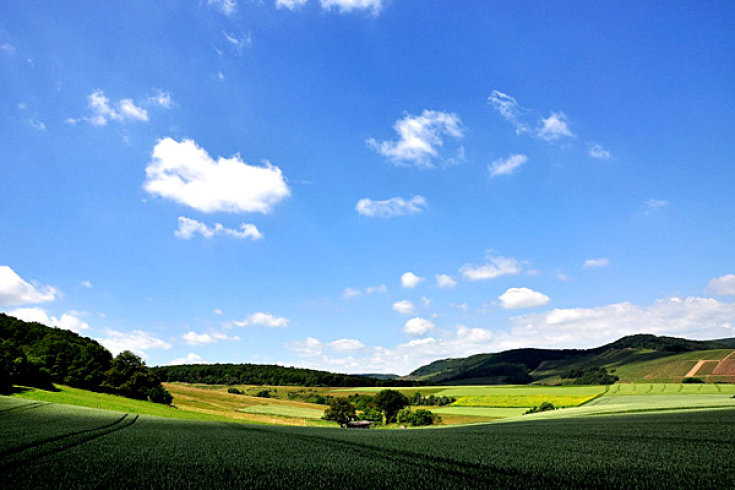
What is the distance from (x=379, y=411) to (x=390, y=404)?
4631mm

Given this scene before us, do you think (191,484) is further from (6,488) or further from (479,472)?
(479,472)

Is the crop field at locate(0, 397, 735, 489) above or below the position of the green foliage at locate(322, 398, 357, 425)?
above

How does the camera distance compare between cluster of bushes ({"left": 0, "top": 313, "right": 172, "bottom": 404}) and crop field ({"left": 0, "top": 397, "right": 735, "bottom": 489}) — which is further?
cluster of bushes ({"left": 0, "top": 313, "right": 172, "bottom": 404})

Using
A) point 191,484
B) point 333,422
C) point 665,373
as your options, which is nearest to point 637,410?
point 191,484

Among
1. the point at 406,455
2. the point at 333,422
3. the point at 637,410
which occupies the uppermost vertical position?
the point at 406,455

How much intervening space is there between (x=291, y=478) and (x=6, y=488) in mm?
6018

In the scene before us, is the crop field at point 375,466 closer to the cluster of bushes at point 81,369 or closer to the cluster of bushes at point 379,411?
the cluster of bushes at point 81,369

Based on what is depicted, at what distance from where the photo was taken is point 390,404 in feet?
364

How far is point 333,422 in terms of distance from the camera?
101312 millimetres

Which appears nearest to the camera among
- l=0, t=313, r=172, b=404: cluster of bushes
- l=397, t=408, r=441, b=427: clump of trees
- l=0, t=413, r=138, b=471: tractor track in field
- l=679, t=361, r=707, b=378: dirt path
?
l=0, t=413, r=138, b=471: tractor track in field

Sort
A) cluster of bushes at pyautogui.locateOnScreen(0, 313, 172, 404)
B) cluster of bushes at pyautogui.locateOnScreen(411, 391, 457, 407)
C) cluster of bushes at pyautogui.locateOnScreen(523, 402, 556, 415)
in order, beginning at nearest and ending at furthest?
1. cluster of bushes at pyautogui.locateOnScreen(0, 313, 172, 404)
2. cluster of bushes at pyautogui.locateOnScreen(523, 402, 556, 415)
3. cluster of bushes at pyautogui.locateOnScreen(411, 391, 457, 407)

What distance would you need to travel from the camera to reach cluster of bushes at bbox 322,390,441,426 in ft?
319

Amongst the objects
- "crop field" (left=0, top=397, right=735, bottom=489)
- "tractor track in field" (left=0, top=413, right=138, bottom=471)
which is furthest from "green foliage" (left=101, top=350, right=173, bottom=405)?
"crop field" (left=0, top=397, right=735, bottom=489)

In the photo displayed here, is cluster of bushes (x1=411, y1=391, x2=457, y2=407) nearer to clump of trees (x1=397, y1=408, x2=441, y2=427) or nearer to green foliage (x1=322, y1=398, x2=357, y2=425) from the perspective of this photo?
clump of trees (x1=397, y1=408, x2=441, y2=427)
